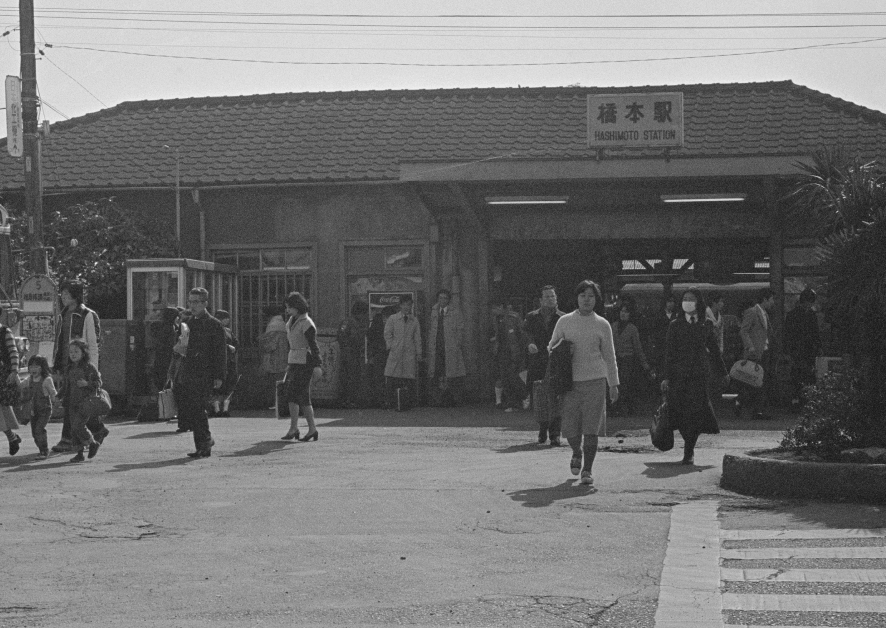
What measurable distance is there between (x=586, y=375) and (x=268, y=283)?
42.3ft

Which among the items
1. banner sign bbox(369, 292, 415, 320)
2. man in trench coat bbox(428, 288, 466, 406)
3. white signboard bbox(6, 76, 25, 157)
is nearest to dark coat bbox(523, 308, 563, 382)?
man in trench coat bbox(428, 288, 466, 406)

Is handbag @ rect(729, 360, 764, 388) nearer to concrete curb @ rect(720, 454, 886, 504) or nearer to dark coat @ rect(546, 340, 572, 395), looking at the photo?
dark coat @ rect(546, 340, 572, 395)

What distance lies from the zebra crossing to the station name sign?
11798 millimetres

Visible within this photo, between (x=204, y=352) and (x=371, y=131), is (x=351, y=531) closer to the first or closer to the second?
(x=204, y=352)

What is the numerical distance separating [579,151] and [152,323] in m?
8.13

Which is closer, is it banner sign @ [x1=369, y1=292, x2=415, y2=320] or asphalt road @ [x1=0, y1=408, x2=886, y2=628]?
asphalt road @ [x1=0, y1=408, x2=886, y2=628]

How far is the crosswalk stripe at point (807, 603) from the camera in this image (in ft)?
22.7

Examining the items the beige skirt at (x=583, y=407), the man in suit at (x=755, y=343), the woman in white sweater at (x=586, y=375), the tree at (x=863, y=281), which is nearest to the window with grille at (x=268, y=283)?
the man in suit at (x=755, y=343)

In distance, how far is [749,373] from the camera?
18453mm

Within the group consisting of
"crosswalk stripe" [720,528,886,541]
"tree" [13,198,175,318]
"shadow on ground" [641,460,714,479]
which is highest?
"tree" [13,198,175,318]

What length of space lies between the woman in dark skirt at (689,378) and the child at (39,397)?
653 cm

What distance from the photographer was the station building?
22.5 metres

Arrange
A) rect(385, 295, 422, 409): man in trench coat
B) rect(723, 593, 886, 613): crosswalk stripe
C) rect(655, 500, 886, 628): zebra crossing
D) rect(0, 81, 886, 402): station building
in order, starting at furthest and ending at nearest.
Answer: rect(0, 81, 886, 402): station building
rect(385, 295, 422, 409): man in trench coat
rect(723, 593, 886, 613): crosswalk stripe
rect(655, 500, 886, 628): zebra crossing

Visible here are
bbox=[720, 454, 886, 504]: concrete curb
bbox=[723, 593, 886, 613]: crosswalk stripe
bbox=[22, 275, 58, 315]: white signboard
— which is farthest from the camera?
bbox=[22, 275, 58, 315]: white signboard
